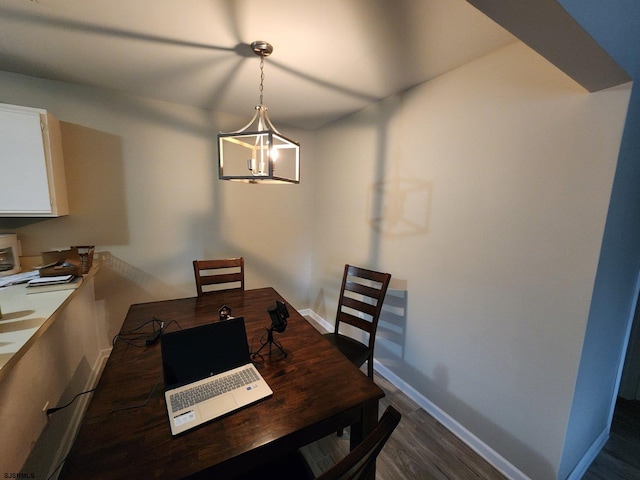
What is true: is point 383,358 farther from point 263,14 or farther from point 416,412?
point 263,14

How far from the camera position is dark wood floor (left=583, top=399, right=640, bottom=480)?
141cm

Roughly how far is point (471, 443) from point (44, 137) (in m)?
3.51

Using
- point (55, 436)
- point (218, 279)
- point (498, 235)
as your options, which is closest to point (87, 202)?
point (218, 279)

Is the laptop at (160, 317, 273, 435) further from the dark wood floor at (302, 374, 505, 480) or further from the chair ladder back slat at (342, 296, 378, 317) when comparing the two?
the chair ladder back slat at (342, 296, 378, 317)

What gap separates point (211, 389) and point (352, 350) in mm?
1098

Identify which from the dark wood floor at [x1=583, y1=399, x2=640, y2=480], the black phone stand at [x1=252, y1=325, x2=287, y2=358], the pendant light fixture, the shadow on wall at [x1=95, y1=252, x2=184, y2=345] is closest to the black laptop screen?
the black phone stand at [x1=252, y1=325, x2=287, y2=358]

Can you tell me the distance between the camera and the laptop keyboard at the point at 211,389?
88 centimetres

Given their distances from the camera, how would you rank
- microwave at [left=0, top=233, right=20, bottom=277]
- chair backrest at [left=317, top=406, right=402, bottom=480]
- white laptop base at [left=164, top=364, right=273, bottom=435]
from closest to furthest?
chair backrest at [left=317, top=406, right=402, bottom=480], white laptop base at [left=164, top=364, right=273, bottom=435], microwave at [left=0, top=233, right=20, bottom=277]

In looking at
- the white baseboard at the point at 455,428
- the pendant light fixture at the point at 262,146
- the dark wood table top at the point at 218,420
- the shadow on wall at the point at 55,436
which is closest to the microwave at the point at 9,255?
the shadow on wall at the point at 55,436

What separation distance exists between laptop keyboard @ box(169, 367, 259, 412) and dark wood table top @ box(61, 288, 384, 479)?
0.17 feet

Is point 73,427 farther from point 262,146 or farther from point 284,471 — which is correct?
point 262,146

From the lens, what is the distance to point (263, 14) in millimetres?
1214

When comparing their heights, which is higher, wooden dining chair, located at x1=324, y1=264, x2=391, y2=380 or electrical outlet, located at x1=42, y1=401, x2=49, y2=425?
wooden dining chair, located at x1=324, y1=264, x2=391, y2=380

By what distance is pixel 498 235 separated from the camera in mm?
1429
